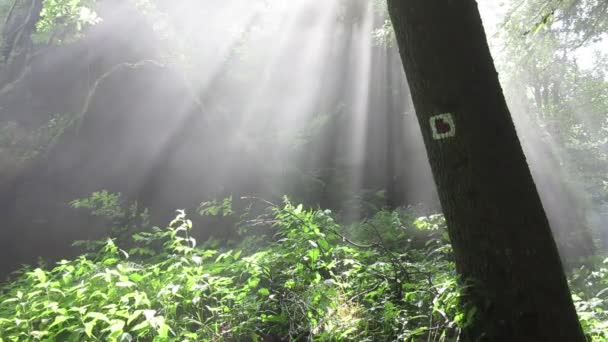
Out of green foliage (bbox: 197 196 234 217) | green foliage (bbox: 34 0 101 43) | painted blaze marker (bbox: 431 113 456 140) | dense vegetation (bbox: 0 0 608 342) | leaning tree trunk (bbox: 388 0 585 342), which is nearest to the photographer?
leaning tree trunk (bbox: 388 0 585 342)

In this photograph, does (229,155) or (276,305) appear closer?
(276,305)

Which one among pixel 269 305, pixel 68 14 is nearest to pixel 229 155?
pixel 68 14

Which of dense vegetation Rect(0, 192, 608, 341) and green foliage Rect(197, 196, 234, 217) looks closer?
dense vegetation Rect(0, 192, 608, 341)

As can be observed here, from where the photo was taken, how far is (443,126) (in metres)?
2.10

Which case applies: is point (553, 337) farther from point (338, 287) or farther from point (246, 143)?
point (246, 143)

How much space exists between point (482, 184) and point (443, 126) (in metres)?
0.38

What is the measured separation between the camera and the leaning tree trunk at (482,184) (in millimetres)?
1931

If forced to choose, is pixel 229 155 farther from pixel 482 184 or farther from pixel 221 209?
pixel 482 184

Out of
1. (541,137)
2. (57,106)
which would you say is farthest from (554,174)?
(57,106)

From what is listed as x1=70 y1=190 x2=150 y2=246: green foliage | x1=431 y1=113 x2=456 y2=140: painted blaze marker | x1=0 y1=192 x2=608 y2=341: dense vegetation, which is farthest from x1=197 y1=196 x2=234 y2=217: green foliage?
x1=431 y1=113 x2=456 y2=140: painted blaze marker

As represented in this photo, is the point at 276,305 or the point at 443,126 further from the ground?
the point at 443,126

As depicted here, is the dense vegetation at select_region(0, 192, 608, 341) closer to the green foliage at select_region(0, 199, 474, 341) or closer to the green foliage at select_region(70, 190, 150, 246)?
the green foliage at select_region(0, 199, 474, 341)

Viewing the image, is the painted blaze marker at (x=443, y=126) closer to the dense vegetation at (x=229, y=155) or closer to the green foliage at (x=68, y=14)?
the dense vegetation at (x=229, y=155)

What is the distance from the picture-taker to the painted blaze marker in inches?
81.4
